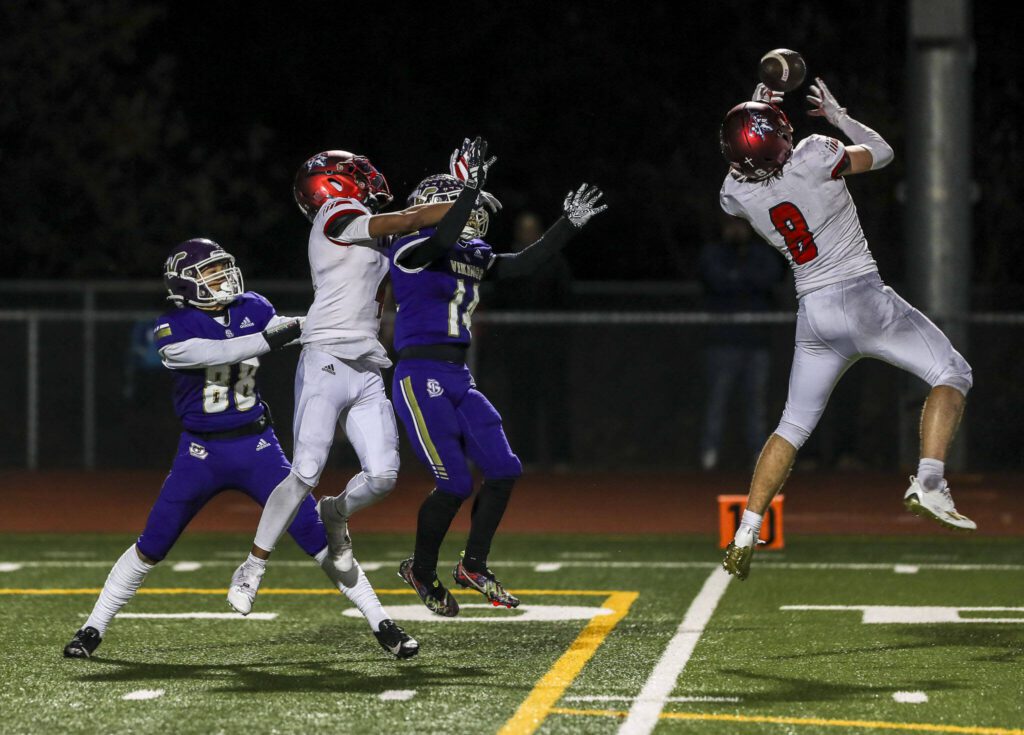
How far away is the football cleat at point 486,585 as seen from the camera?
8594 mm

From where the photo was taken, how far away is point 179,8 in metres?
27.3

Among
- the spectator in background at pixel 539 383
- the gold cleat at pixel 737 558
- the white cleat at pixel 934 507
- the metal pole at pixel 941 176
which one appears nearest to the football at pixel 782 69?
the white cleat at pixel 934 507

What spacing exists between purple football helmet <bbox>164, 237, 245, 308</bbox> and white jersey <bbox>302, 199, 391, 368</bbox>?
388mm

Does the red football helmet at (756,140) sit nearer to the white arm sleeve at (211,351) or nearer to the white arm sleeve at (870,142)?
the white arm sleeve at (870,142)

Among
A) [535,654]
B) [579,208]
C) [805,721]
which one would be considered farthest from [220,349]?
[805,721]

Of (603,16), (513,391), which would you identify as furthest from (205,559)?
(603,16)

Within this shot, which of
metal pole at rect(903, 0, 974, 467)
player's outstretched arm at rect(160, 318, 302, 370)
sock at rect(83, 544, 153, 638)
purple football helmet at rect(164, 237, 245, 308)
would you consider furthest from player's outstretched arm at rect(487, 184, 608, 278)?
metal pole at rect(903, 0, 974, 467)

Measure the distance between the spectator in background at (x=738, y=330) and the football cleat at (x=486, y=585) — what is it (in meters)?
7.63

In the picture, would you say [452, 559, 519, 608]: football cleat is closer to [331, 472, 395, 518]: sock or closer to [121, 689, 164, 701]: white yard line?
[331, 472, 395, 518]: sock

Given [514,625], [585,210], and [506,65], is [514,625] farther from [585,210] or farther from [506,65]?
[506,65]

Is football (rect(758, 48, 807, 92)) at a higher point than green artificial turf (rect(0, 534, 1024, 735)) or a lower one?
higher

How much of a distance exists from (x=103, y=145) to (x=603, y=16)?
24.3 ft

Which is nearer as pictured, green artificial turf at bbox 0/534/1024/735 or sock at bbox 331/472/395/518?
green artificial turf at bbox 0/534/1024/735

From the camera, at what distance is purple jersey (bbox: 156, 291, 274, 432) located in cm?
802
